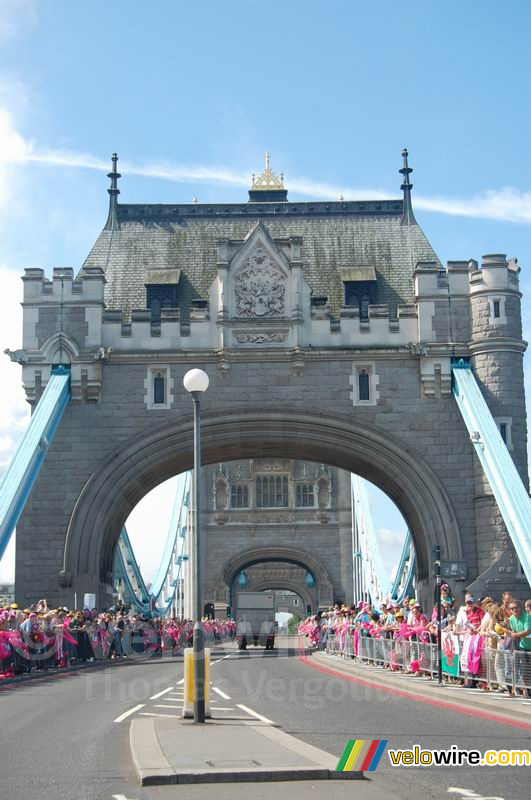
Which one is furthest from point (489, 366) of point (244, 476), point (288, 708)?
point (244, 476)

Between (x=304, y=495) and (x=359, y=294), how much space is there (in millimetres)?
45570

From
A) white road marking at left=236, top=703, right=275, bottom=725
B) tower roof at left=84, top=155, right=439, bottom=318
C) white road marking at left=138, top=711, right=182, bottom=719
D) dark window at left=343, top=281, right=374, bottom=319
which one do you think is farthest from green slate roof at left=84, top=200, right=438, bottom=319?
white road marking at left=138, top=711, right=182, bottom=719

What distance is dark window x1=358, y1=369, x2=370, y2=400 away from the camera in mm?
35875

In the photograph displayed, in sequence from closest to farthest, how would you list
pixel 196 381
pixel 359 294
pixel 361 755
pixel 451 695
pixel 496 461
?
pixel 361 755 → pixel 196 381 → pixel 451 695 → pixel 496 461 → pixel 359 294

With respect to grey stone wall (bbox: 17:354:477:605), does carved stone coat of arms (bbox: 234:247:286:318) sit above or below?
above

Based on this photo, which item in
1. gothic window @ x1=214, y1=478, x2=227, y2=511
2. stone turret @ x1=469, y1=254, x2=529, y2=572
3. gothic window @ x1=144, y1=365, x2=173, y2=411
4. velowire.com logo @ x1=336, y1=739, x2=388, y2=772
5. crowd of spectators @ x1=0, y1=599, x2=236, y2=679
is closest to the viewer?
velowire.com logo @ x1=336, y1=739, x2=388, y2=772

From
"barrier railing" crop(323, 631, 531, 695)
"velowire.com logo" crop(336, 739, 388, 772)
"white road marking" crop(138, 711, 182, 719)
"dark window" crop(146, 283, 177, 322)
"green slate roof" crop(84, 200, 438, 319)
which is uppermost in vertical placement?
"green slate roof" crop(84, 200, 438, 319)

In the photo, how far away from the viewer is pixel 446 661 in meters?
21.5

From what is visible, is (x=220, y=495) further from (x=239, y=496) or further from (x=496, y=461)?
(x=496, y=461)

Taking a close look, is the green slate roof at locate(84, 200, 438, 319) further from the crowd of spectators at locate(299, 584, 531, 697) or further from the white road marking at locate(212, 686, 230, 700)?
the white road marking at locate(212, 686, 230, 700)

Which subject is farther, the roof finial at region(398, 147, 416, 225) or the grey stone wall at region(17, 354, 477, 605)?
the roof finial at region(398, 147, 416, 225)

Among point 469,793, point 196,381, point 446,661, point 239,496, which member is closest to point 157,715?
point 196,381

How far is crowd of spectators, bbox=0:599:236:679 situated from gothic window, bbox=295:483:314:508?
38.6m

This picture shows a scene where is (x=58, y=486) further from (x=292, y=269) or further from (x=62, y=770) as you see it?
(x=62, y=770)
